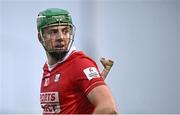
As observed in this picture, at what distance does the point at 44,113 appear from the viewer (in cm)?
235

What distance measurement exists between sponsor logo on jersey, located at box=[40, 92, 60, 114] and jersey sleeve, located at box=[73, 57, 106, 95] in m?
0.13

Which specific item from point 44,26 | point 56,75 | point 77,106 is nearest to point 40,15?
point 44,26

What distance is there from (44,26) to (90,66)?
33cm

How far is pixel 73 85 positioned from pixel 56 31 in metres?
0.26

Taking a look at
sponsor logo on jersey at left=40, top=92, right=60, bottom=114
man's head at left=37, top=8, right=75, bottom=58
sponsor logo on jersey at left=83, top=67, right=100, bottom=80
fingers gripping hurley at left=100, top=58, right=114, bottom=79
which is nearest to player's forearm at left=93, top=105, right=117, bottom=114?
sponsor logo on jersey at left=83, top=67, right=100, bottom=80

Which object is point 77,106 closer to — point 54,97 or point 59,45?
point 54,97

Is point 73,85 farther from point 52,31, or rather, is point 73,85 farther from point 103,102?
point 52,31

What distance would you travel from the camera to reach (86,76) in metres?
2.13

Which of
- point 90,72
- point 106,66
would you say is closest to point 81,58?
point 90,72

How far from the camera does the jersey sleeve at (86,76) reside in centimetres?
212

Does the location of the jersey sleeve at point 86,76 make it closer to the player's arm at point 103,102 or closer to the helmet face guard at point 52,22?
the player's arm at point 103,102

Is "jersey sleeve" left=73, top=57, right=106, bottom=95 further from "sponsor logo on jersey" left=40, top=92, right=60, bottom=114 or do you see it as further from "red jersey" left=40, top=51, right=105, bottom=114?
"sponsor logo on jersey" left=40, top=92, right=60, bottom=114

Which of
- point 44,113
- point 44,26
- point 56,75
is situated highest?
point 44,26

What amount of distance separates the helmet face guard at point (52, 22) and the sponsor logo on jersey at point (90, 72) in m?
0.19
